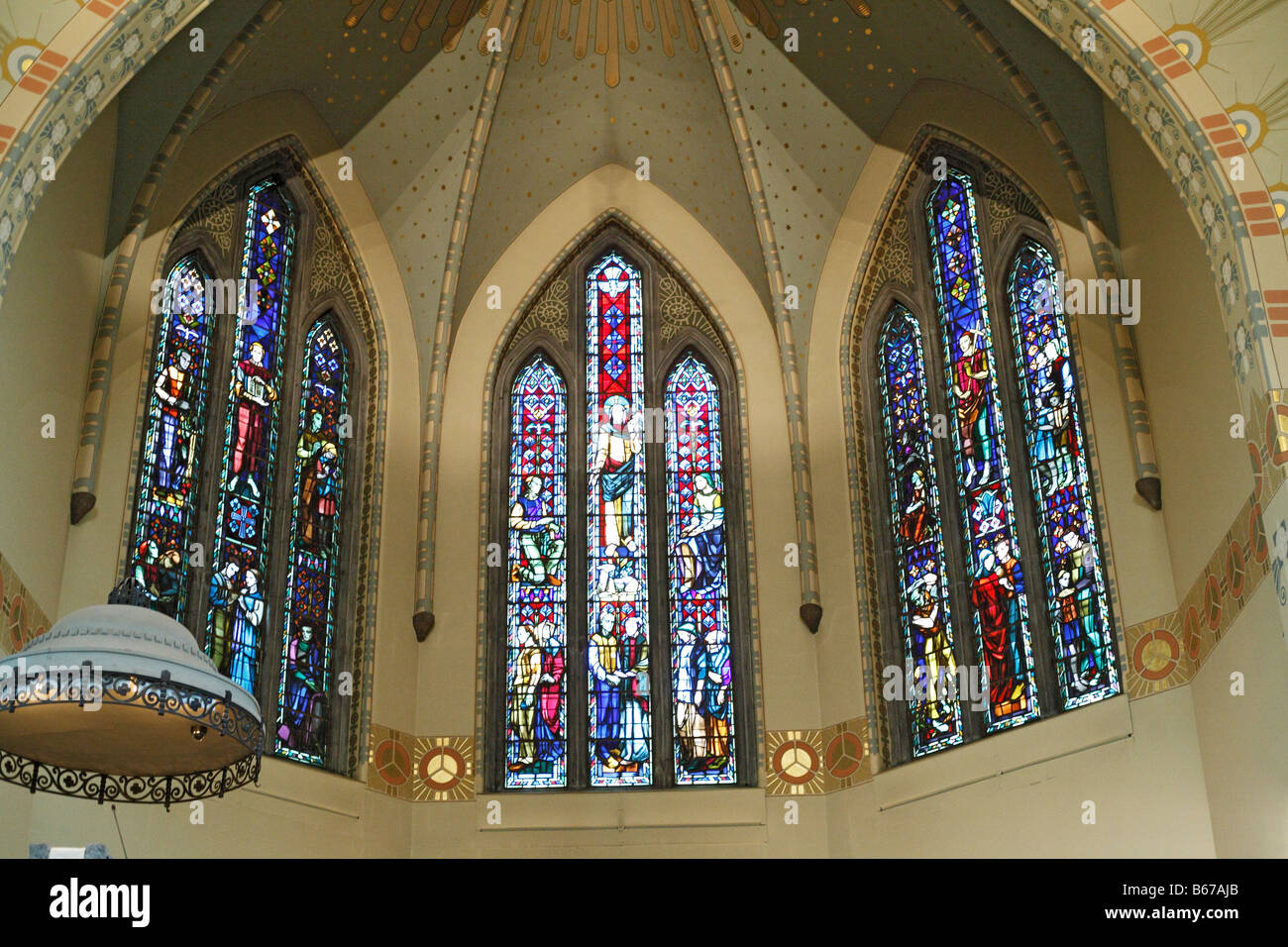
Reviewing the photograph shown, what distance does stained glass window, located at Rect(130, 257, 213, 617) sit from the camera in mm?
12297

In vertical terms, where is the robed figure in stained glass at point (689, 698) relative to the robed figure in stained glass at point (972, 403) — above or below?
below

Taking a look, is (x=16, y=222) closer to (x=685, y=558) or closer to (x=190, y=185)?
(x=190, y=185)

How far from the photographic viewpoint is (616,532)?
1476cm

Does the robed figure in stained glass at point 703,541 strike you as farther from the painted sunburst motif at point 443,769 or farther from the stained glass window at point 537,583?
the painted sunburst motif at point 443,769

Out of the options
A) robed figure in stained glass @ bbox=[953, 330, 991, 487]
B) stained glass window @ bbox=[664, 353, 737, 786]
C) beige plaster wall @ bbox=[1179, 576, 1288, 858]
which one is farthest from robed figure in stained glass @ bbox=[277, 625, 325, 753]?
beige plaster wall @ bbox=[1179, 576, 1288, 858]

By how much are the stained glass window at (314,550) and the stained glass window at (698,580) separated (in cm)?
309

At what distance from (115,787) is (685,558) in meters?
6.63

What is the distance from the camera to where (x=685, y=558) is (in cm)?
1460

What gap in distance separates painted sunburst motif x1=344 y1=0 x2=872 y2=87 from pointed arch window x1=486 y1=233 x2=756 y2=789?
1940mm

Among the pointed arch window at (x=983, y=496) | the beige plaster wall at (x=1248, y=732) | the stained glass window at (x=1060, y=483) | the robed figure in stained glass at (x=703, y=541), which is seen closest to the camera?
the beige plaster wall at (x=1248, y=732)

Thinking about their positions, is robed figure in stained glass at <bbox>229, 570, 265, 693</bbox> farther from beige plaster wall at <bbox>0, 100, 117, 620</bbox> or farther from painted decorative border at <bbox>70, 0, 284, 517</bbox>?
painted decorative border at <bbox>70, 0, 284, 517</bbox>

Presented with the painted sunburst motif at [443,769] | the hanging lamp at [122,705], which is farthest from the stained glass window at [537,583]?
the hanging lamp at [122,705]

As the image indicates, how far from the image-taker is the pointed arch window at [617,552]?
45.4 feet
